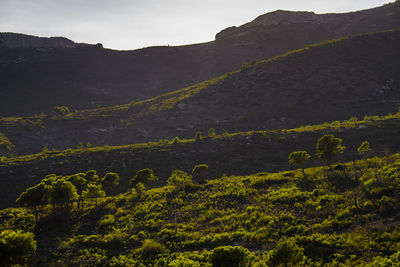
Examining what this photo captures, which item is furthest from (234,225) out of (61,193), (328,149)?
(61,193)

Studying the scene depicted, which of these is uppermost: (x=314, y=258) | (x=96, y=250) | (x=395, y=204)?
(x=395, y=204)

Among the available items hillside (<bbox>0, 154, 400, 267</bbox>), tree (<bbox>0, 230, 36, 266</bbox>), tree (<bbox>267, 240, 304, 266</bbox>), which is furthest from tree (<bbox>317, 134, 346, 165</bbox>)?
tree (<bbox>0, 230, 36, 266</bbox>)

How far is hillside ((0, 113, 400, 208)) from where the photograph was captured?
186ft

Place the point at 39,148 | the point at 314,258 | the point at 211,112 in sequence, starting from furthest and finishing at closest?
the point at 211,112
the point at 39,148
the point at 314,258

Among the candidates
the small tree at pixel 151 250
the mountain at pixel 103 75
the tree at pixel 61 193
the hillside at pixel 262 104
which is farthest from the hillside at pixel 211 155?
the mountain at pixel 103 75

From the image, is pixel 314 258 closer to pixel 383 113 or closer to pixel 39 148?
pixel 383 113

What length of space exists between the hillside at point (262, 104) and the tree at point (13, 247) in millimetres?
77940

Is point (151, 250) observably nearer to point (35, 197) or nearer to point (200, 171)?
point (35, 197)

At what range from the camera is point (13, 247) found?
19.9 meters

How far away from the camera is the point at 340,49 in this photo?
128125 mm

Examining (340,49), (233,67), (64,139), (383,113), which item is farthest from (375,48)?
(64,139)

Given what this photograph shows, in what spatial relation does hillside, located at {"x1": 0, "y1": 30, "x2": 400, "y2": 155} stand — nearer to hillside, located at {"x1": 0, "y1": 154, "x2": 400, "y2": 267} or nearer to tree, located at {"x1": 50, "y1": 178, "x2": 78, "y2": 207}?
hillside, located at {"x1": 0, "y1": 154, "x2": 400, "y2": 267}

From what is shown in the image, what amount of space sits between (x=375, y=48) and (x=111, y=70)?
167 m

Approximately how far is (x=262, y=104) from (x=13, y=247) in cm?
10000
